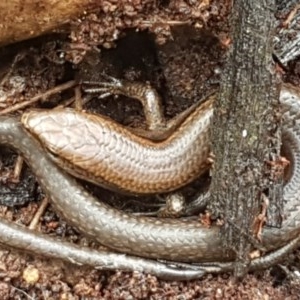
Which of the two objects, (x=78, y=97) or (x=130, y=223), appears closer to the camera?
(x=130, y=223)

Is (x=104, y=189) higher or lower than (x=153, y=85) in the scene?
lower

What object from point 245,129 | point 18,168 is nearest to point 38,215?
point 18,168

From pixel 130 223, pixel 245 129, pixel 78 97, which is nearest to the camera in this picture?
pixel 245 129

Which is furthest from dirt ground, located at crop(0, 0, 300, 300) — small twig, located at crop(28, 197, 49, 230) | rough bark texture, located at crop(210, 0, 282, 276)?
rough bark texture, located at crop(210, 0, 282, 276)

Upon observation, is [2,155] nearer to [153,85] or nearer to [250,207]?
[153,85]

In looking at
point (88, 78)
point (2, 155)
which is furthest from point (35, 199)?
point (88, 78)

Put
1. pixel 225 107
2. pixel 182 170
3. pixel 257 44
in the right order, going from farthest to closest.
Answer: pixel 182 170 < pixel 225 107 < pixel 257 44

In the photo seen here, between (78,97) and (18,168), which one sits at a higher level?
(78,97)

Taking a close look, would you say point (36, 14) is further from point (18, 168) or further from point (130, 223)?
point (130, 223)

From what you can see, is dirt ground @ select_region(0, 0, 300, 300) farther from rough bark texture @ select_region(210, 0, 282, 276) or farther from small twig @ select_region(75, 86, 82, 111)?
rough bark texture @ select_region(210, 0, 282, 276)
